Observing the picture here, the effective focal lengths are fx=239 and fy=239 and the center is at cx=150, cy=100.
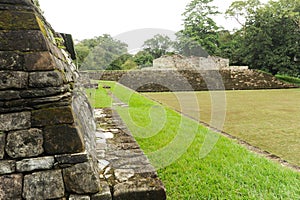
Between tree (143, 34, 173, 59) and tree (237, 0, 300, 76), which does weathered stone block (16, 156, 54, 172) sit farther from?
tree (143, 34, 173, 59)

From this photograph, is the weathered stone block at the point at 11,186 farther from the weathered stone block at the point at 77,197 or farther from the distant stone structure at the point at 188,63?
the distant stone structure at the point at 188,63

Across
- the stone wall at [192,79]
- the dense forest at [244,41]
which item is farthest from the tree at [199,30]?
the stone wall at [192,79]

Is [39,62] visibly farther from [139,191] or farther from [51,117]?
[139,191]

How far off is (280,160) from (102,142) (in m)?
2.34

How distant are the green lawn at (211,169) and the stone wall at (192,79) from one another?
1206 centimetres

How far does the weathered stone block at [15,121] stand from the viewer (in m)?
1.29

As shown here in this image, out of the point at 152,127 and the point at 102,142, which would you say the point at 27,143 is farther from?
the point at 152,127

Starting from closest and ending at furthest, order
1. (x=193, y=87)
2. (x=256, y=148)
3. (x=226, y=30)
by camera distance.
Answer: (x=256, y=148)
(x=193, y=87)
(x=226, y=30)

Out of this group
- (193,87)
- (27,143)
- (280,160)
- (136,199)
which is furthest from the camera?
(193,87)

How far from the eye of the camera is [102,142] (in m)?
2.46

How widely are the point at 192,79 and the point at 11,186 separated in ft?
56.1

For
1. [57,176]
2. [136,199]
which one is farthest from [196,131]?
[57,176]

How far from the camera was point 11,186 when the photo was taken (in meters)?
1.27

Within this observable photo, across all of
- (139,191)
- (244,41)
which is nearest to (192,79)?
(244,41)
